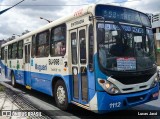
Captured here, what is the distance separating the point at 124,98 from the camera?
22.8 feet

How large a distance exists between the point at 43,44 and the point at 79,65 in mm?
3348

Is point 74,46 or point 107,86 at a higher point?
point 74,46

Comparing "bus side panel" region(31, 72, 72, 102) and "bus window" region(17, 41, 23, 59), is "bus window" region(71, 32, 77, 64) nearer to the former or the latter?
"bus side panel" region(31, 72, 72, 102)

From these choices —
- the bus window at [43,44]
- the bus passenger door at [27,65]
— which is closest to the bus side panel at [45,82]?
the bus passenger door at [27,65]

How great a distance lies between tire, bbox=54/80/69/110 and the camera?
28.6 ft

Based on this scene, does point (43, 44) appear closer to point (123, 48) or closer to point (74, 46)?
point (74, 46)

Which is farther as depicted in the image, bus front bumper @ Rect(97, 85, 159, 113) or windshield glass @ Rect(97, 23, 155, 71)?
windshield glass @ Rect(97, 23, 155, 71)

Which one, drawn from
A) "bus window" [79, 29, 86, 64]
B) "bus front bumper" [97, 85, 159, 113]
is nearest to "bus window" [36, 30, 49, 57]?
"bus window" [79, 29, 86, 64]

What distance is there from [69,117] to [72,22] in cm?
275

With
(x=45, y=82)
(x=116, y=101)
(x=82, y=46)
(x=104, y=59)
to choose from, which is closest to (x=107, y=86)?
(x=116, y=101)

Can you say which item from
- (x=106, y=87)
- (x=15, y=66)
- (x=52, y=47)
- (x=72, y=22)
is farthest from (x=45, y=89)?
(x=15, y=66)

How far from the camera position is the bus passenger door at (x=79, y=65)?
7.47m

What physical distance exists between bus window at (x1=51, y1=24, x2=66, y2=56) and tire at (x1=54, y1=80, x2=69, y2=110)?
3.21 ft

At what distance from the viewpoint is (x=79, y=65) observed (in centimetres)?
775
